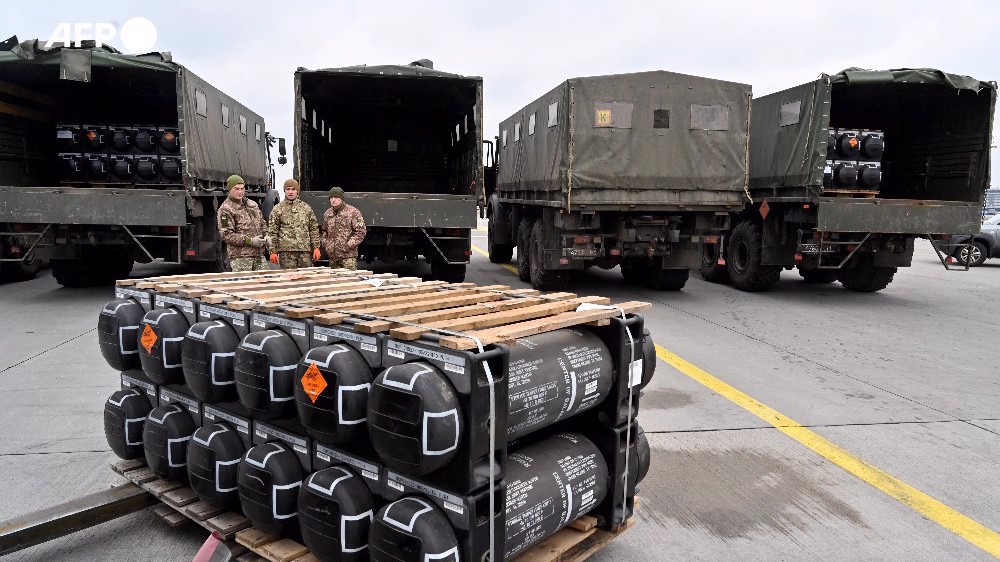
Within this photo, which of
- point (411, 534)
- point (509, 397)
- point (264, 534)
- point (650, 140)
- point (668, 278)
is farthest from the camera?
point (668, 278)

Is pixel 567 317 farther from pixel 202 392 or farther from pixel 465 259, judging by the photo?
pixel 465 259

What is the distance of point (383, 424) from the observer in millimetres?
2283

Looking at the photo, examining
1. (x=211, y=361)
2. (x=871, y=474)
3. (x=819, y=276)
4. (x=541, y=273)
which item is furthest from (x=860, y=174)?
(x=211, y=361)

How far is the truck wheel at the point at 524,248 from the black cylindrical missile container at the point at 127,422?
8742 mm

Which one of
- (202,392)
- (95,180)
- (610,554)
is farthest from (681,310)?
(95,180)

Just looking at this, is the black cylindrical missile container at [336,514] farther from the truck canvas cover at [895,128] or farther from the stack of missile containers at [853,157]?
the stack of missile containers at [853,157]

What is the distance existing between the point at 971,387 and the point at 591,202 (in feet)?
17.3

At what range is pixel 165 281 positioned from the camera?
12.7 feet

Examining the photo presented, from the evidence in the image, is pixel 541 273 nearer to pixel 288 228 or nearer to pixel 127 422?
pixel 288 228

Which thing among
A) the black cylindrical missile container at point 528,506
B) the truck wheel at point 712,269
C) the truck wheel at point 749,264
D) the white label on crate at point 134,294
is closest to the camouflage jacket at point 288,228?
the white label on crate at point 134,294

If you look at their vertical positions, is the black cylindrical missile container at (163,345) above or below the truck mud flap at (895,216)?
below

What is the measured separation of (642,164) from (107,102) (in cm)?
994

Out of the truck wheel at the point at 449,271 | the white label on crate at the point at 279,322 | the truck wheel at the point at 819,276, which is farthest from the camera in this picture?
the truck wheel at the point at 819,276

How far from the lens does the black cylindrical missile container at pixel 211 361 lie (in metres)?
2.99
